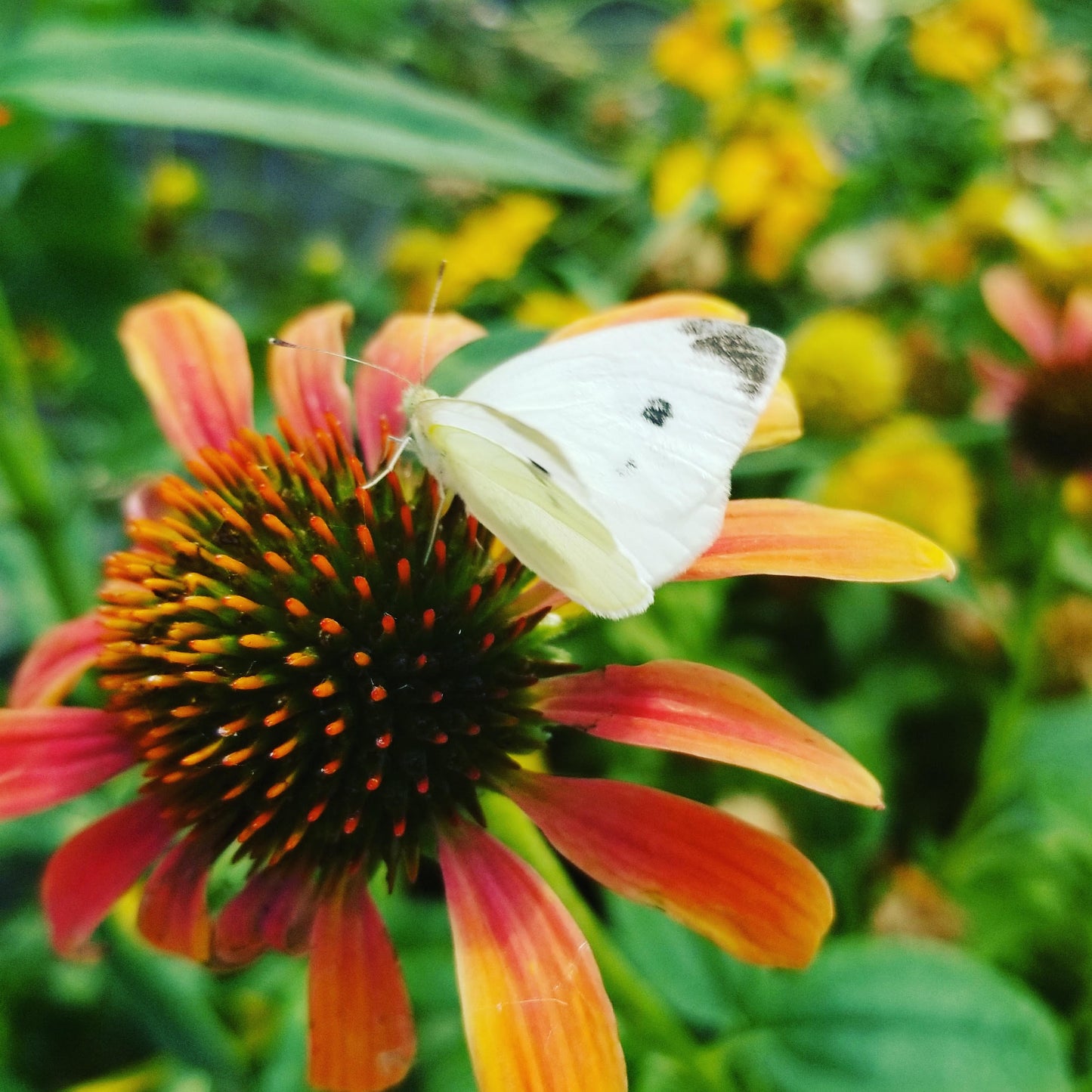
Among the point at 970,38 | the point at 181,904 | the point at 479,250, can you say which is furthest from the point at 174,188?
the point at 181,904

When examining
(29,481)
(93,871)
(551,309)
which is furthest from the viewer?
(551,309)

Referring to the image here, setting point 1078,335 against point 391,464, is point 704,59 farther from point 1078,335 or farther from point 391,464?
point 391,464

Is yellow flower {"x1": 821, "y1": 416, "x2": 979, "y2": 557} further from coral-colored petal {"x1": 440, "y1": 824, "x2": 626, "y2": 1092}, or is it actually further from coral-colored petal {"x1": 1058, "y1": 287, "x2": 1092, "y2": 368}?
coral-colored petal {"x1": 440, "y1": 824, "x2": 626, "y2": 1092}

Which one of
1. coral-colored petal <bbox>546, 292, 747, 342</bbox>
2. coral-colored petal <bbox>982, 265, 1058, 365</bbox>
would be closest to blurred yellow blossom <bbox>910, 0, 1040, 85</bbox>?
coral-colored petal <bbox>982, 265, 1058, 365</bbox>

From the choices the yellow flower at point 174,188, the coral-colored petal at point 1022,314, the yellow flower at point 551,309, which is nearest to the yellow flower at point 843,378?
the coral-colored petal at point 1022,314

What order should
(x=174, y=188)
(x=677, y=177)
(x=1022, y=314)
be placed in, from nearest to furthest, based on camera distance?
(x=1022, y=314)
(x=677, y=177)
(x=174, y=188)
